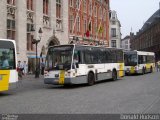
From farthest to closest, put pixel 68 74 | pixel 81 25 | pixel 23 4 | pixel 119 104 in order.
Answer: pixel 81 25 → pixel 23 4 → pixel 68 74 → pixel 119 104

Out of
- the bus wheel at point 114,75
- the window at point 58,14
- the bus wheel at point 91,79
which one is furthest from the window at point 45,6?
the bus wheel at point 91,79

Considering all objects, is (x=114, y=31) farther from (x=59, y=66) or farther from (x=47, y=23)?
(x=59, y=66)

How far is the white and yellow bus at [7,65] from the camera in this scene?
1666 cm

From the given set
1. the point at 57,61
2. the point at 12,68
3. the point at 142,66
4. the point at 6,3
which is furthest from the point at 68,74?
the point at 142,66

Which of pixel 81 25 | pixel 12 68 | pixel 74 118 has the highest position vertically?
pixel 81 25

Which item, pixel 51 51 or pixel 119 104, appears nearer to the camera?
pixel 119 104

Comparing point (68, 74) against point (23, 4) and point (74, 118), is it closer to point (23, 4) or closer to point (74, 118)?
point (74, 118)

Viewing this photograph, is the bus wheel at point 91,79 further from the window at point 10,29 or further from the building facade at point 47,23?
the window at point 10,29

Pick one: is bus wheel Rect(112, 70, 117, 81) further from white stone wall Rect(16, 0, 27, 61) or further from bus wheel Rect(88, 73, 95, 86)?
white stone wall Rect(16, 0, 27, 61)

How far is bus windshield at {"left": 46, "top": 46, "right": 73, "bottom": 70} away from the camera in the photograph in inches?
824

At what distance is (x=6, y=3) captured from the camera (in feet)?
114

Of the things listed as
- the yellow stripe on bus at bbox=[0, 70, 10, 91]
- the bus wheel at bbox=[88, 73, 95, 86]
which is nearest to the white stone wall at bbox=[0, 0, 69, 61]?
the bus wheel at bbox=[88, 73, 95, 86]

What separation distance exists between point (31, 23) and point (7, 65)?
22330 millimetres

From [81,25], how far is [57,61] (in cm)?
3076
